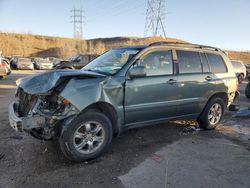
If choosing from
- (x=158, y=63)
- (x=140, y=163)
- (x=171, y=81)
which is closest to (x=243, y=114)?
(x=171, y=81)

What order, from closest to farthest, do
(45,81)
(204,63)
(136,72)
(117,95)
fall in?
(45,81) → (117,95) → (136,72) → (204,63)

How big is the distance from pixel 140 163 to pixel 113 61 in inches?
77.4

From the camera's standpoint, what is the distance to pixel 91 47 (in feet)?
207

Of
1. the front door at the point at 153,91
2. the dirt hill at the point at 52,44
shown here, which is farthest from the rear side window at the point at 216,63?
the dirt hill at the point at 52,44

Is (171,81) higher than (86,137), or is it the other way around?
(171,81)

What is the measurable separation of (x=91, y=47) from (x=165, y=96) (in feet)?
195

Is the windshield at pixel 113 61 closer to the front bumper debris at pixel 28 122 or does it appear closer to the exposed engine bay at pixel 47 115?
the exposed engine bay at pixel 47 115

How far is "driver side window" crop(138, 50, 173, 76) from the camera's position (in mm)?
5051

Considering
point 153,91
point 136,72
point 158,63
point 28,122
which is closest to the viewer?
point 28,122

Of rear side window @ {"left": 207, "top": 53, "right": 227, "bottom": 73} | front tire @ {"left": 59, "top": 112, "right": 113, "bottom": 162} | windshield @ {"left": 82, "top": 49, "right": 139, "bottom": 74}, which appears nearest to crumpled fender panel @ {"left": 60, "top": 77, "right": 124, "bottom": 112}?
front tire @ {"left": 59, "top": 112, "right": 113, "bottom": 162}

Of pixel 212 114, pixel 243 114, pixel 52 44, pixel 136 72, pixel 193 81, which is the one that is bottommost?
pixel 243 114

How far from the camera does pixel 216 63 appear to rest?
643 cm

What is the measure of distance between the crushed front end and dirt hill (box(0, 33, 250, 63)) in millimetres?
55970

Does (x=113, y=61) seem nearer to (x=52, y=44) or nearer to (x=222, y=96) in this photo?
(x=222, y=96)
